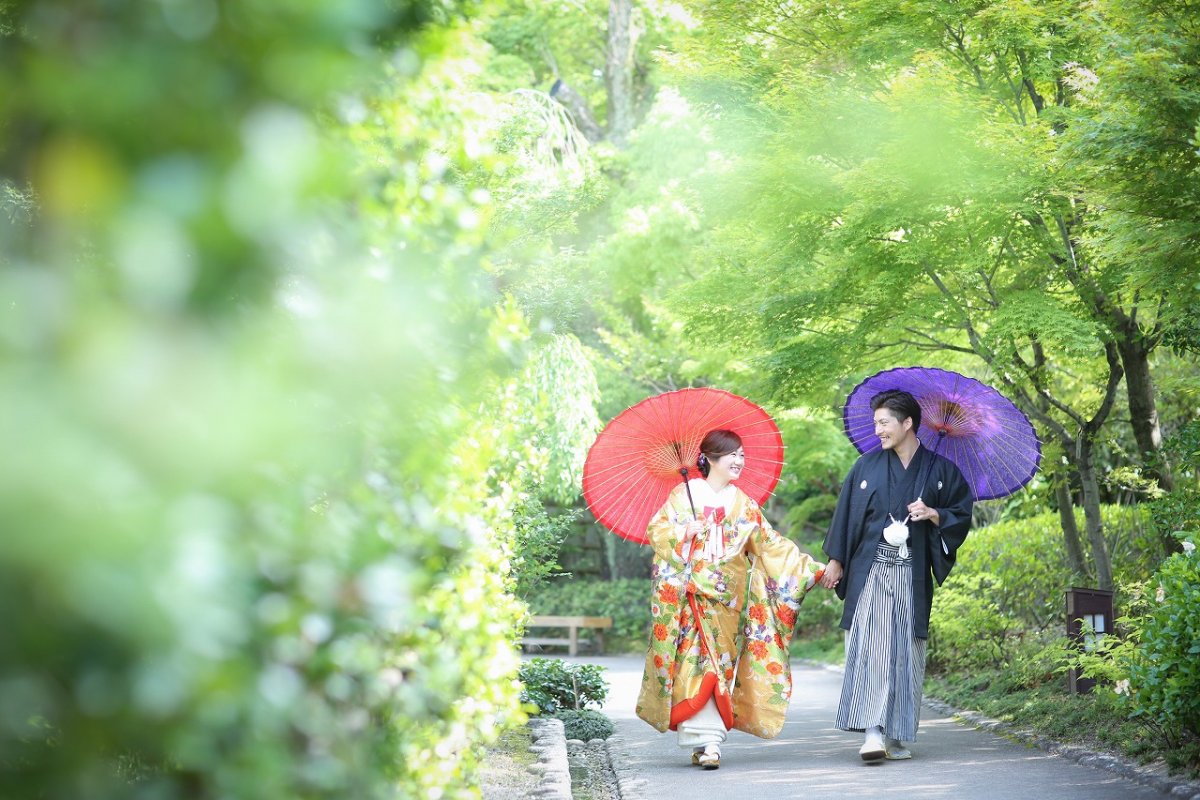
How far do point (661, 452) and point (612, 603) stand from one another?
13.3 meters

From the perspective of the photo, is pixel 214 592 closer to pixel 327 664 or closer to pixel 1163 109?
pixel 327 664

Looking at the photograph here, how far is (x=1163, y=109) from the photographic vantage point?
569 centimetres

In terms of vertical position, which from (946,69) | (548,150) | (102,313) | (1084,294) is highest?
(548,150)

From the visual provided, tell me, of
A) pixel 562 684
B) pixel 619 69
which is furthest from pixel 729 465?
pixel 619 69

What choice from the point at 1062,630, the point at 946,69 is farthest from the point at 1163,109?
the point at 1062,630

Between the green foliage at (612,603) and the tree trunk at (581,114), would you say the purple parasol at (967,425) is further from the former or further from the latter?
the tree trunk at (581,114)

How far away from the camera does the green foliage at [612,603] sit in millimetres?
20312

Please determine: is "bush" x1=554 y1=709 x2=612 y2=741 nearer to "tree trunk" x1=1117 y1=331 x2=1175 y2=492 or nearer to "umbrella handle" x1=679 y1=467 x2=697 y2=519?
Result: "umbrella handle" x1=679 y1=467 x2=697 y2=519

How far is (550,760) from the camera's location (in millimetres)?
6375

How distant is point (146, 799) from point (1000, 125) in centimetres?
703

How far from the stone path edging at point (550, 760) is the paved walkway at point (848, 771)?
13.4 inches

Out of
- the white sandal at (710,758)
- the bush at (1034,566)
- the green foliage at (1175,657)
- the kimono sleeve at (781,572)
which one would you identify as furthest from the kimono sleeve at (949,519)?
the bush at (1034,566)

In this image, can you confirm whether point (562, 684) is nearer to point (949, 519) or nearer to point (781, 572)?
point (781, 572)

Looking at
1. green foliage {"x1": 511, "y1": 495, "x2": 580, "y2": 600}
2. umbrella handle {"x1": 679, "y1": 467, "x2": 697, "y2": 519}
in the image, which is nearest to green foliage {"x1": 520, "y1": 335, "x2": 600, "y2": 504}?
green foliage {"x1": 511, "y1": 495, "x2": 580, "y2": 600}
